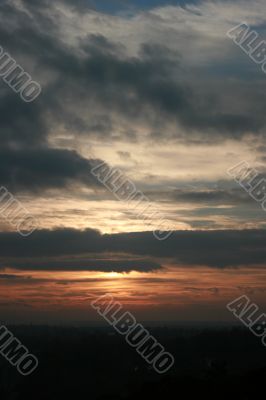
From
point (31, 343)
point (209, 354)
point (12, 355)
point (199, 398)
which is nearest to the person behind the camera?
point (199, 398)

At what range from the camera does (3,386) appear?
72250 millimetres

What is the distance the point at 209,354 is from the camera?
6688cm

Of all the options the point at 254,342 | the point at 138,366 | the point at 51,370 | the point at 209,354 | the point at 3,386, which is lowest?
the point at 3,386

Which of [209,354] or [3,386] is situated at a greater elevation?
[209,354]

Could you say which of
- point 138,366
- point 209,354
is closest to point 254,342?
point 209,354

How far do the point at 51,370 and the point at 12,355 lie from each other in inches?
662

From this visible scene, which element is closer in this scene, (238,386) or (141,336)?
(238,386)

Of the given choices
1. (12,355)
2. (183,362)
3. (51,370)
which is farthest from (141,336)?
(12,355)

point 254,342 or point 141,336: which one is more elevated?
point 254,342

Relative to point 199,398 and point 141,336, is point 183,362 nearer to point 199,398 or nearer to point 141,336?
point 141,336

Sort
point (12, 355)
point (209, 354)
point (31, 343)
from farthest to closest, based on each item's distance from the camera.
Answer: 1. point (31, 343)
2. point (12, 355)
3. point (209, 354)

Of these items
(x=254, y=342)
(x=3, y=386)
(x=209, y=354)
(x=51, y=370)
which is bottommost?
(x=3, y=386)

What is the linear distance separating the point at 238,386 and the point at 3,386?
48166mm

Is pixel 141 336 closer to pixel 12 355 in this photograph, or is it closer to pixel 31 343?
pixel 12 355
